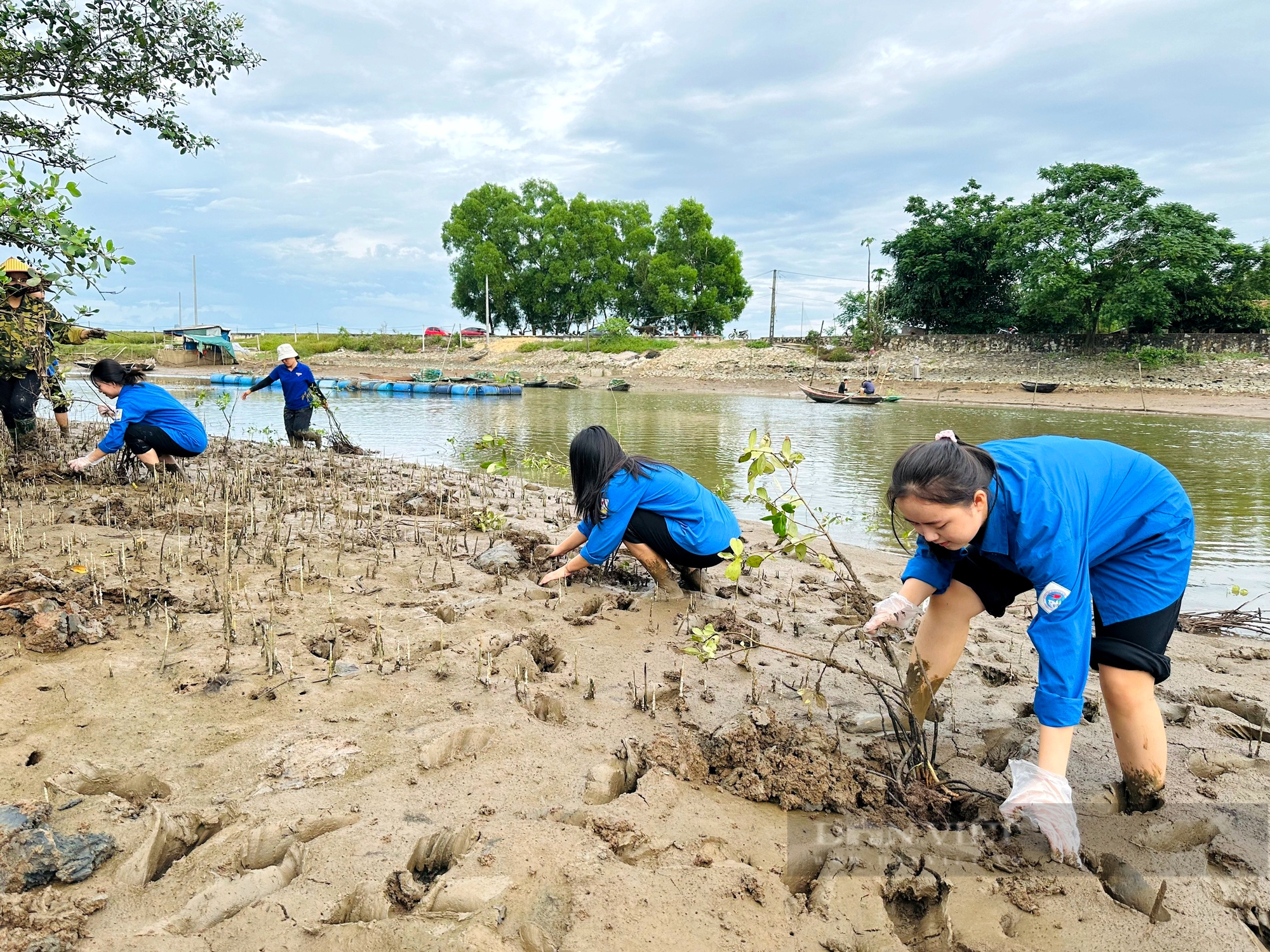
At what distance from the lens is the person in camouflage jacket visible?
19.5 feet

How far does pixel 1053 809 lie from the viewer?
230 centimetres

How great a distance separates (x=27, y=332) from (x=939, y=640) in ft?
23.5

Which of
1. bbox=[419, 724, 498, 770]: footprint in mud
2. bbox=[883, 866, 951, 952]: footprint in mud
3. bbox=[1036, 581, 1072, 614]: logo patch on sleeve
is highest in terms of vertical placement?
bbox=[1036, 581, 1072, 614]: logo patch on sleeve

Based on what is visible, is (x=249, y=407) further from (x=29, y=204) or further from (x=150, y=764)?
(x=150, y=764)

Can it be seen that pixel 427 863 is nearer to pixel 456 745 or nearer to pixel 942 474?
pixel 456 745

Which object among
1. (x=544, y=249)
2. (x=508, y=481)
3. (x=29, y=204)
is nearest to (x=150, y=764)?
(x=29, y=204)

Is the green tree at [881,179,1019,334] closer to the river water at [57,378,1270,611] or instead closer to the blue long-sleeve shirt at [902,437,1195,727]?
the river water at [57,378,1270,611]

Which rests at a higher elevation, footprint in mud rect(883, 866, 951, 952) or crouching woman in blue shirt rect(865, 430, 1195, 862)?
crouching woman in blue shirt rect(865, 430, 1195, 862)

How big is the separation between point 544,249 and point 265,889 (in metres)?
54.3

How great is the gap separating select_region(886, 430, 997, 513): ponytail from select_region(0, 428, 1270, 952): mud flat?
1.13m

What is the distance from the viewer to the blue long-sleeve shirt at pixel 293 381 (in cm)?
1009

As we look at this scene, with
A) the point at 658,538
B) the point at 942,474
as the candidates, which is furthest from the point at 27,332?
the point at 942,474

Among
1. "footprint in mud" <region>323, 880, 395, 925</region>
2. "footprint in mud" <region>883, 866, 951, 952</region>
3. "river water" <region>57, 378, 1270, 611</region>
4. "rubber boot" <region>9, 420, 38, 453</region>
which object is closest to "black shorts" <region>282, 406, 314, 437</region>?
"river water" <region>57, 378, 1270, 611</region>

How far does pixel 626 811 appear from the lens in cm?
243
